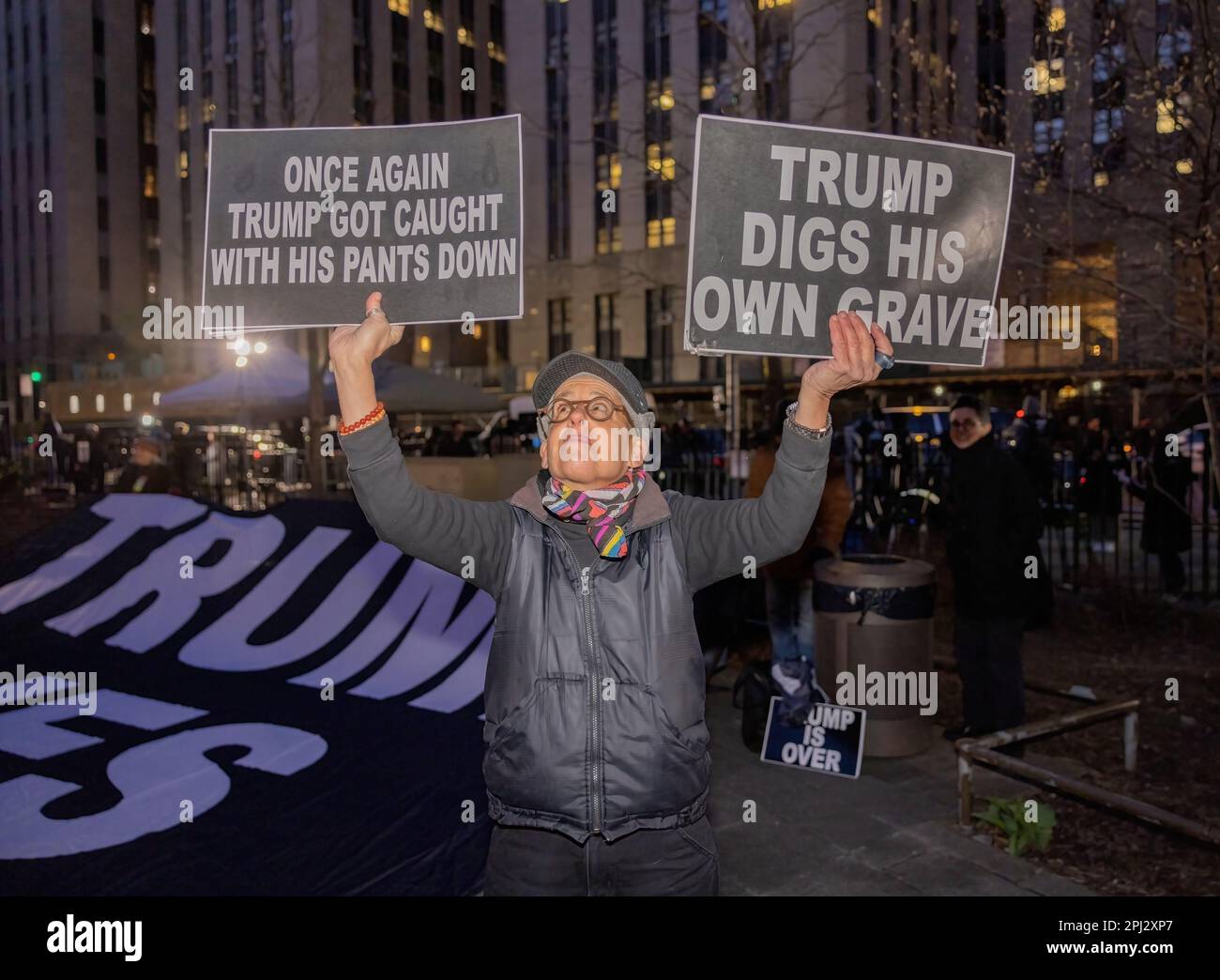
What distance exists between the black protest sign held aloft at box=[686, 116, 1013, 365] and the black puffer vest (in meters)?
1.06

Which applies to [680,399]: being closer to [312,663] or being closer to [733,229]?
[312,663]

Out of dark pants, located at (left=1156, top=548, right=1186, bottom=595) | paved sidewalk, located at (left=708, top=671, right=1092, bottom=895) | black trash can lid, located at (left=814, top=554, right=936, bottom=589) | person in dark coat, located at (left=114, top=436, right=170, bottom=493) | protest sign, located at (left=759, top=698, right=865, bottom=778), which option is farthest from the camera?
dark pants, located at (left=1156, top=548, right=1186, bottom=595)

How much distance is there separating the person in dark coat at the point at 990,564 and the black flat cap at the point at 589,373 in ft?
13.8

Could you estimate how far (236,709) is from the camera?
5.96 m

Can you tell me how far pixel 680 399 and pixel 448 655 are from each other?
3862 cm

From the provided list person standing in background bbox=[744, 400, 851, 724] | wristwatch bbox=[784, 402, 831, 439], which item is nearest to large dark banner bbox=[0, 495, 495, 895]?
person standing in background bbox=[744, 400, 851, 724]

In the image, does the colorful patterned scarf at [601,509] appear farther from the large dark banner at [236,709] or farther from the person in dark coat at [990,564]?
the person in dark coat at [990,564]

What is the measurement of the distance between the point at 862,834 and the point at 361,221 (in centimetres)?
396

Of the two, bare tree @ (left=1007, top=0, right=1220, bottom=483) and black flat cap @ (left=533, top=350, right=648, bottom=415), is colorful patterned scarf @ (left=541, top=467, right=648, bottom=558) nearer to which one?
black flat cap @ (left=533, top=350, right=648, bottom=415)

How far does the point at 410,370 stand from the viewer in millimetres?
17391

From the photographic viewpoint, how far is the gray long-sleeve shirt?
2354 millimetres

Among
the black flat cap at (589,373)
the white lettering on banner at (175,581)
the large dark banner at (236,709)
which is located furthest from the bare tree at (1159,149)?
the white lettering on banner at (175,581)

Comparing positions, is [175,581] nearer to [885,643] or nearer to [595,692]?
[885,643]
